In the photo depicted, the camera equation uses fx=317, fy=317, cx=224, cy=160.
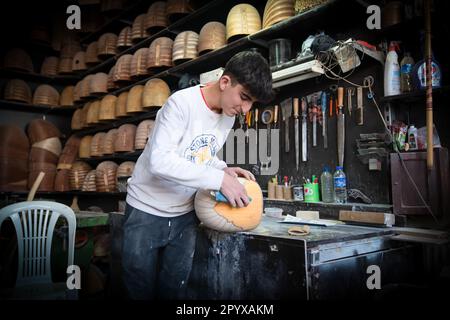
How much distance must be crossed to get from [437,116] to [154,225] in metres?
1.84

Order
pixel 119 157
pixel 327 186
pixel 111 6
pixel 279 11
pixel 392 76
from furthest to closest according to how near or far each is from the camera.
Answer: pixel 111 6 → pixel 119 157 → pixel 279 11 → pixel 327 186 → pixel 392 76

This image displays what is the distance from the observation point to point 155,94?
369 cm

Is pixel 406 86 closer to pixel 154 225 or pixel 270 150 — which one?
pixel 270 150

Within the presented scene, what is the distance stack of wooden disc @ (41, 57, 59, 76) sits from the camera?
5500mm

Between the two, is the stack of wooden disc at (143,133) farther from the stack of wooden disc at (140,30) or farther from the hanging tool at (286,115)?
the hanging tool at (286,115)

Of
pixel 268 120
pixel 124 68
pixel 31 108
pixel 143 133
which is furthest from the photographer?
pixel 31 108

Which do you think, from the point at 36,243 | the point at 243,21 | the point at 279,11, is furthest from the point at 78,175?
the point at 279,11

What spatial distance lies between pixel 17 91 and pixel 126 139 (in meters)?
2.49

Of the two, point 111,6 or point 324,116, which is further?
point 111,6

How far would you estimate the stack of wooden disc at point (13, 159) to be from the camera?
190 inches

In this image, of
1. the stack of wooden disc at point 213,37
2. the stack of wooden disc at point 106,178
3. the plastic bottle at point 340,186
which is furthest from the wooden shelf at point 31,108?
the plastic bottle at point 340,186

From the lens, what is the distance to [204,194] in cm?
163

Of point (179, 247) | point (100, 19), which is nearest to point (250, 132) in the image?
point (179, 247)

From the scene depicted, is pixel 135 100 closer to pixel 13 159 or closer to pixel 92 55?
pixel 92 55
